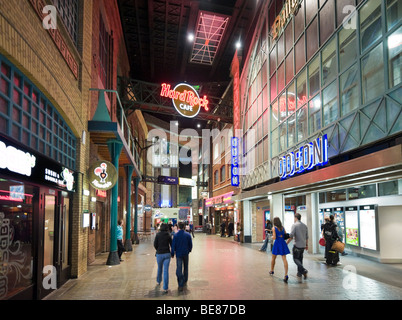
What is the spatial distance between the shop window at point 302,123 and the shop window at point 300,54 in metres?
1.84

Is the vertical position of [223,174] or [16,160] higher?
[223,174]

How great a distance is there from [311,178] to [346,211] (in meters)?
4.39

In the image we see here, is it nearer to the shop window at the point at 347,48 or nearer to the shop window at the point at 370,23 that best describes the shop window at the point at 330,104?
the shop window at the point at 347,48

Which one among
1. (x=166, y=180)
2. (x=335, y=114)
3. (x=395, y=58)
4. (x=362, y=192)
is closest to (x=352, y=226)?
(x=362, y=192)

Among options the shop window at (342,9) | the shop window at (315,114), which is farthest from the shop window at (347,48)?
the shop window at (315,114)

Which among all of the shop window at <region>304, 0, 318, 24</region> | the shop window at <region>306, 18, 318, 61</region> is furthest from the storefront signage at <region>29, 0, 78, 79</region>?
the shop window at <region>304, 0, 318, 24</region>

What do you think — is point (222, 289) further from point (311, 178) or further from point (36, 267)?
point (311, 178)

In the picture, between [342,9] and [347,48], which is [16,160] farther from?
[342,9]

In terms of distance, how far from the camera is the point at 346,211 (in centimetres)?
1507

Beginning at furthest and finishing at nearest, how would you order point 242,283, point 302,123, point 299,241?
point 302,123 < point 299,241 < point 242,283

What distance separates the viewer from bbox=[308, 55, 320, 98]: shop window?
13.1 meters

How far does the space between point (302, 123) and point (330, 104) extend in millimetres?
2424

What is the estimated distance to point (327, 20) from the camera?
1212 centimetres
